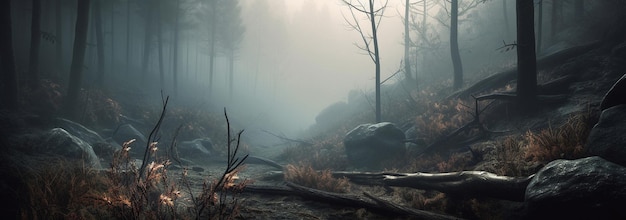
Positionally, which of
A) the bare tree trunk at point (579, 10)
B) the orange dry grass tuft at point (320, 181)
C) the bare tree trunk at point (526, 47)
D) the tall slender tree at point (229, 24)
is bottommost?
the orange dry grass tuft at point (320, 181)

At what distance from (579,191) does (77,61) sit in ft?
58.4

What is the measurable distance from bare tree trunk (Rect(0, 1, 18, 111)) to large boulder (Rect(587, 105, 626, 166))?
59.5 ft

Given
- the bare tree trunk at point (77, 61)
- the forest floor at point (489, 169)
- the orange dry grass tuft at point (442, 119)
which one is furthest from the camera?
the bare tree trunk at point (77, 61)

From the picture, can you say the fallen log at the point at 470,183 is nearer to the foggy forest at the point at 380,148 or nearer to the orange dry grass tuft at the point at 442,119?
the foggy forest at the point at 380,148

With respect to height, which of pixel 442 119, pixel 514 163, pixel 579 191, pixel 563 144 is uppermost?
pixel 442 119

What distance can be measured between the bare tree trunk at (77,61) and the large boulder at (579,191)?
675 inches

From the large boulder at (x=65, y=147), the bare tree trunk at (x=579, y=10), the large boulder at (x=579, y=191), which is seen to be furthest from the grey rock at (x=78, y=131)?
the bare tree trunk at (x=579, y=10)

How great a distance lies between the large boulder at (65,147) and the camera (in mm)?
8688

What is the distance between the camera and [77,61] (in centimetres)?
1424

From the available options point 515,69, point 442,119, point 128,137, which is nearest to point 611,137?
point 442,119

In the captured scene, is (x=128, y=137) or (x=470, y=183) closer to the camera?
(x=470, y=183)

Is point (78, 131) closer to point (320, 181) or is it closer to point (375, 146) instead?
point (320, 181)

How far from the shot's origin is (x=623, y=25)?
11734 mm

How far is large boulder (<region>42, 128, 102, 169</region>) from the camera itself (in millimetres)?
8688
